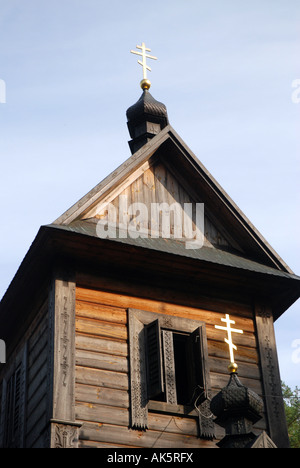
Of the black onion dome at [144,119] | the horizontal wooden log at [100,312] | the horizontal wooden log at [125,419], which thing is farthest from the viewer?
the black onion dome at [144,119]

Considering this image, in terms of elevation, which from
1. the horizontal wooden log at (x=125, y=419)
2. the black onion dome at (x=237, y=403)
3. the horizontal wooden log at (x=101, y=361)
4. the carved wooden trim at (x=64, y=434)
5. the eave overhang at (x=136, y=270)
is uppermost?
the eave overhang at (x=136, y=270)

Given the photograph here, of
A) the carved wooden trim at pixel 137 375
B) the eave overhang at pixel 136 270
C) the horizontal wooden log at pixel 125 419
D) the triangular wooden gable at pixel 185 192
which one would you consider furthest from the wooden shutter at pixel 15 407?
the triangular wooden gable at pixel 185 192

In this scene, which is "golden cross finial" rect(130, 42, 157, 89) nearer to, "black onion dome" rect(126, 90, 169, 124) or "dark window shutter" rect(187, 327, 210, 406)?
"black onion dome" rect(126, 90, 169, 124)

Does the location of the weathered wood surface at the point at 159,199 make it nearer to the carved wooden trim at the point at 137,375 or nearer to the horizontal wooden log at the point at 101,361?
the carved wooden trim at the point at 137,375

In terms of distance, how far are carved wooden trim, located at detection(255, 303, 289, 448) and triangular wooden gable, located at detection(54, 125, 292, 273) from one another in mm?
988

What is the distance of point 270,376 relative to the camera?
14828mm

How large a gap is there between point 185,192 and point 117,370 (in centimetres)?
406

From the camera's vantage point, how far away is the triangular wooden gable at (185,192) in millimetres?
15656

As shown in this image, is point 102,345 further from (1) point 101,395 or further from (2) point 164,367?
(2) point 164,367

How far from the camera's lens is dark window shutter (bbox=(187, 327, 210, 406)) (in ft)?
45.6

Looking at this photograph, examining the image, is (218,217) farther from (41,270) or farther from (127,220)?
(41,270)

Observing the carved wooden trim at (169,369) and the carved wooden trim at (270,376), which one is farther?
the carved wooden trim at (270,376)
